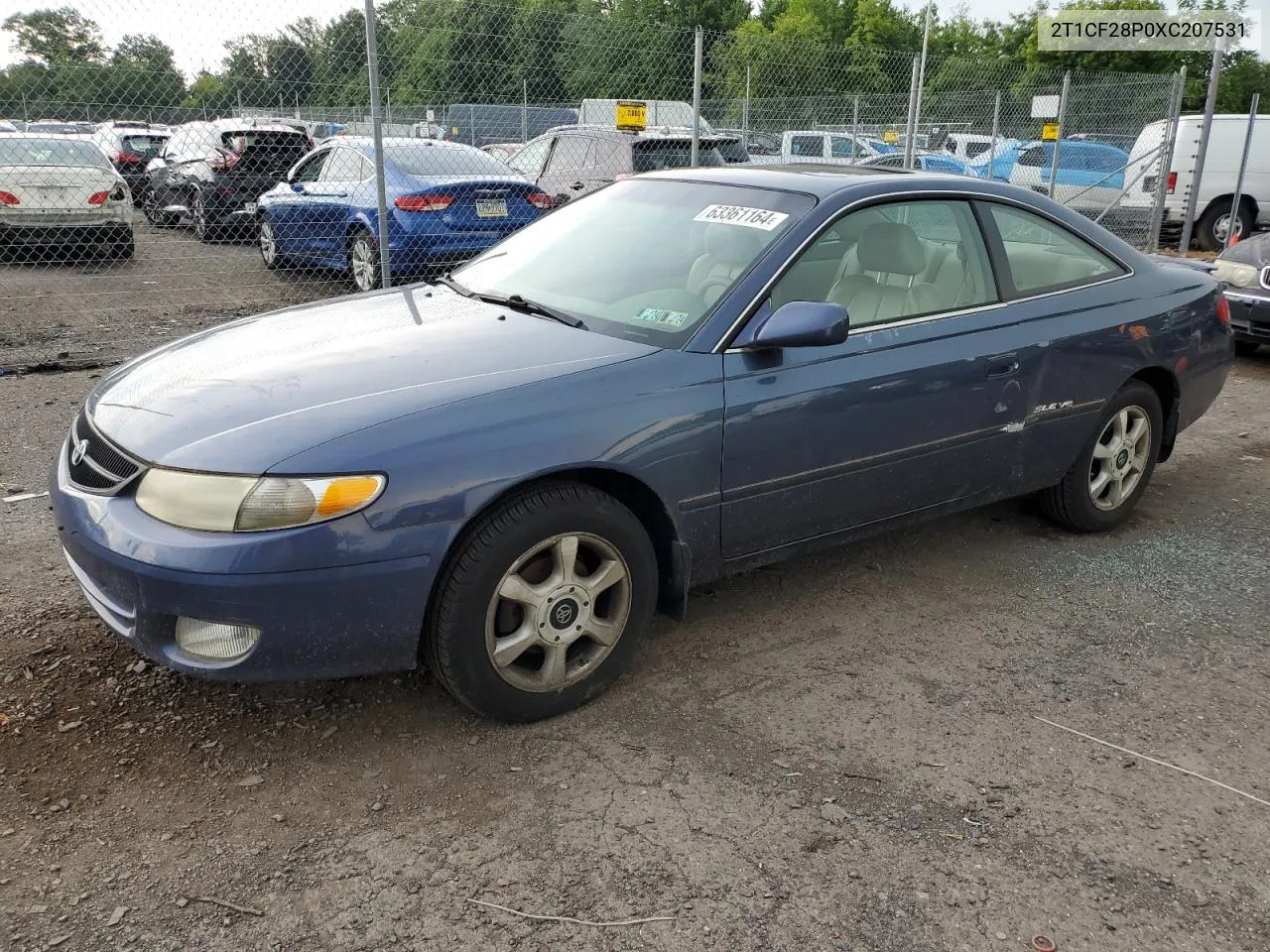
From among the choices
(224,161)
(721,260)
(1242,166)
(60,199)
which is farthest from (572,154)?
(721,260)

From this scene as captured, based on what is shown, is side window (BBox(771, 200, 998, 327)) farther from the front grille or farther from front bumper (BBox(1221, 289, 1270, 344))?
front bumper (BBox(1221, 289, 1270, 344))

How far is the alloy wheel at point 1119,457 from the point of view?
4.59 meters

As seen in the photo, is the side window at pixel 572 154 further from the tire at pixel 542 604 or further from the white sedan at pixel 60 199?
the tire at pixel 542 604

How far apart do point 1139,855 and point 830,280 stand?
196cm

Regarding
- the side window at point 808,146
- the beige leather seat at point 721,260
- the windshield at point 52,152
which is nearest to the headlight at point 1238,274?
the beige leather seat at point 721,260

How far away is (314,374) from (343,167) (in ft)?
27.4

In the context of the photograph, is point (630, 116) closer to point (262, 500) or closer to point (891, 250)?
point (891, 250)

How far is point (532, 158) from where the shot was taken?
42.9ft

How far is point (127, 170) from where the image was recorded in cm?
1820

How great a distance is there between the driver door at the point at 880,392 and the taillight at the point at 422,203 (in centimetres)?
602

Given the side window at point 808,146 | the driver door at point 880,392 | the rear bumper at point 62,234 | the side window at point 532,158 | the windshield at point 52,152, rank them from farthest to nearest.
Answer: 1. the side window at point 808,146
2. the side window at point 532,158
3. the rear bumper at point 62,234
4. the windshield at point 52,152
5. the driver door at point 880,392

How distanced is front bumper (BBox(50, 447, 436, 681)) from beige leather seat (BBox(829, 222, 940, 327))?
1.78 m

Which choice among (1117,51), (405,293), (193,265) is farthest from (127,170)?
(1117,51)

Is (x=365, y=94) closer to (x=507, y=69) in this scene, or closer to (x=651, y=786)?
(x=507, y=69)
